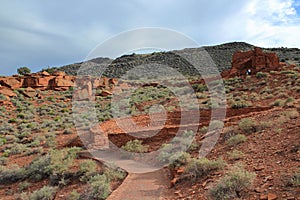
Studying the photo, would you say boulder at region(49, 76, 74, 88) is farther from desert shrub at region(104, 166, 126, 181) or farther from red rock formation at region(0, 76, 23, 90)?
desert shrub at region(104, 166, 126, 181)

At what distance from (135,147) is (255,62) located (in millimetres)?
22179

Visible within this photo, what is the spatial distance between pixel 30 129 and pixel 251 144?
1538cm

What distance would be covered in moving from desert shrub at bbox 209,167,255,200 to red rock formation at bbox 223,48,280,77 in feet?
79.5

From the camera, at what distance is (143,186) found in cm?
708

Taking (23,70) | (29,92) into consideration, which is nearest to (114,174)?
(29,92)

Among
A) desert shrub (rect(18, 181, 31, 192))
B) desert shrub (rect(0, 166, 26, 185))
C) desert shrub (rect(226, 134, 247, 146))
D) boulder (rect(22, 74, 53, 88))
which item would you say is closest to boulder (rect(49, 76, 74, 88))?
boulder (rect(22, 74, 53, 88))

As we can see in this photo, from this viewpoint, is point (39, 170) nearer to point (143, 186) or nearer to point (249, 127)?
point (143, 186)

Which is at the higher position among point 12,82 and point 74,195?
point 12,82

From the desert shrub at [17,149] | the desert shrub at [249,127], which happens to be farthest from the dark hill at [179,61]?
the desert shrub at [249,127]

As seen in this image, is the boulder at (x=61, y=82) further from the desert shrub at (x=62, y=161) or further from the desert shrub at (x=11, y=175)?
the desert shrub at (x=11, y=175)

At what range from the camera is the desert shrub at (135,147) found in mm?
10881

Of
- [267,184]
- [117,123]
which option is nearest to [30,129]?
[117,123]

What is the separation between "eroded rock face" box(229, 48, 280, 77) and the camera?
27334 millimetres

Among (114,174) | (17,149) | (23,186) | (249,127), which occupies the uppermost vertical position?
(249,127)
